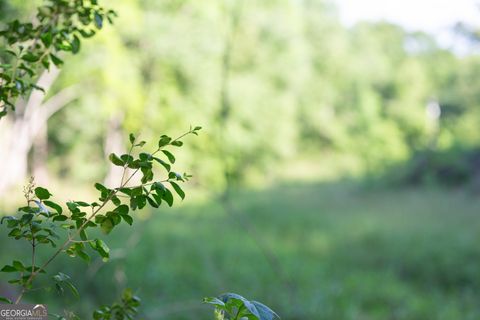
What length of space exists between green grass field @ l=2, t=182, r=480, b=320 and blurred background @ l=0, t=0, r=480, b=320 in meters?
0.04

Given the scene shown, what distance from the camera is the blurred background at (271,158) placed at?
7.60m

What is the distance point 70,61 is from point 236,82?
29.5 feet

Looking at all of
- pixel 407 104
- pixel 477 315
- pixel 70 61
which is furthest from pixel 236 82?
pixel 477 315

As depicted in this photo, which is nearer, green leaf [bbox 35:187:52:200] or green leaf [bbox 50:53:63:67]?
green leaf [bbox 35:187:52:200]

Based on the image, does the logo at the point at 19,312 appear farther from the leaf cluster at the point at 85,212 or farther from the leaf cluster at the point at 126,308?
the leaf cluster at the point at 126,308

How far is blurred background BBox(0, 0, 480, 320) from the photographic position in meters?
7.60

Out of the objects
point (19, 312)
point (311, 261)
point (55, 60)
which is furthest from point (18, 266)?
point (311, 261)

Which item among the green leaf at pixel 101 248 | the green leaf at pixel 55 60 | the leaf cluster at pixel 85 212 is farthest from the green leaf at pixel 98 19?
the green leaf at pixel 101 248

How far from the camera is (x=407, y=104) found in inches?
1345

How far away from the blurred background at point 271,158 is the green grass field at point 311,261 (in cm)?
4

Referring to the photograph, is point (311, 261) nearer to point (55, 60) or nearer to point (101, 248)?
point (55, 60)

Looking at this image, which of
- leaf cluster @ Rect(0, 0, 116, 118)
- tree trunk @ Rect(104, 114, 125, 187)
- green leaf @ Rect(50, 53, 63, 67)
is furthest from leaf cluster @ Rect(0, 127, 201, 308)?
tree trunk @ Rect(104, 114, 125, 187)

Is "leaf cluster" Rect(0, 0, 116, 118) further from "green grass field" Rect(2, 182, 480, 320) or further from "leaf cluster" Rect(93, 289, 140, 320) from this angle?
"green grass field" Rect(2, 182, 480, 320)

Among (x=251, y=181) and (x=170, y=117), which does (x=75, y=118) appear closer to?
(x=170, y=117)
